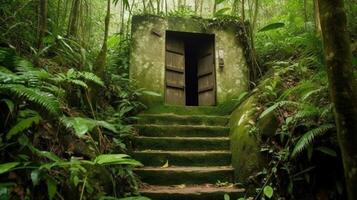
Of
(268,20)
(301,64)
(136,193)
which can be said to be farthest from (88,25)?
(268,20)

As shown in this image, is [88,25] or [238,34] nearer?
[88,25]

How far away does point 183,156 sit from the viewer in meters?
4.38

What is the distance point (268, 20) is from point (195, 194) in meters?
6.38

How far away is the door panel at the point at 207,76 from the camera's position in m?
6.78

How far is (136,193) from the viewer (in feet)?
10.9

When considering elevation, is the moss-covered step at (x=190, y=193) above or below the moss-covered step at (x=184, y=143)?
below

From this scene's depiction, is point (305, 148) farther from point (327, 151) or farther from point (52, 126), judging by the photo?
point (52, 126)

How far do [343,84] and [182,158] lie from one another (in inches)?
102

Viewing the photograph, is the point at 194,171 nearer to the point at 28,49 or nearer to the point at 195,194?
the point at 195,194

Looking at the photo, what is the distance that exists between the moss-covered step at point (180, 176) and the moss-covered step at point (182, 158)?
1.02ft

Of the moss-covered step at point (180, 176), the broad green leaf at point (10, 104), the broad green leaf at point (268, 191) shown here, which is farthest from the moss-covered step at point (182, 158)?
the broad green leaf at point (10, 104)

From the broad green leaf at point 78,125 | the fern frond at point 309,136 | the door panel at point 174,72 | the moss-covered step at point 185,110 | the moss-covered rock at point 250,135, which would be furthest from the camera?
the door panel at point 174,72

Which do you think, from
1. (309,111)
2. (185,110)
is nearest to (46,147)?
(309,111)

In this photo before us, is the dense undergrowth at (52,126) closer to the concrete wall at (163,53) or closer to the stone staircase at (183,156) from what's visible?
the stone staircase at (183,156)
